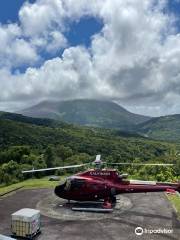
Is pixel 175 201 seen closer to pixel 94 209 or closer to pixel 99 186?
pixel 99 186

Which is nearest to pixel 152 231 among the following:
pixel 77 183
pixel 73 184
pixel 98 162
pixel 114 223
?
pixel 114 223

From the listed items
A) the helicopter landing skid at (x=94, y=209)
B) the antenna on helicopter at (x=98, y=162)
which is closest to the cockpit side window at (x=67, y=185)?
the helicopter landing skid at (x=94, y=209)

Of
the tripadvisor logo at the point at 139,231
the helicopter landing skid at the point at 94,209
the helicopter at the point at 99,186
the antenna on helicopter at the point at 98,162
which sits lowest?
the tripadvisor logo at the point at 139,231

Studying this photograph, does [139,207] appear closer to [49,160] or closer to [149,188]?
[149,188]

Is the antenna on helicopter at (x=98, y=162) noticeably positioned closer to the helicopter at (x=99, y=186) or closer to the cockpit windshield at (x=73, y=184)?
the helicopter at (x=99, y=186)

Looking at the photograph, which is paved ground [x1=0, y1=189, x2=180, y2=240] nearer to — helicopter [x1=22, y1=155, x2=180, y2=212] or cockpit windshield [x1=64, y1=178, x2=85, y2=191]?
helicopter [x1=22, y1=155, x2=180, y2=212]

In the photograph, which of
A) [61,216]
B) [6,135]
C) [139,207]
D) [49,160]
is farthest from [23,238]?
[6,135]

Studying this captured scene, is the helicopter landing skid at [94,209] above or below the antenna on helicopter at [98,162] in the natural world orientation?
below

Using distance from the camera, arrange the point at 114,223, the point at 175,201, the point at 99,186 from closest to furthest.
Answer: the point at 114,223, the point at 99,186, the point at 175,201

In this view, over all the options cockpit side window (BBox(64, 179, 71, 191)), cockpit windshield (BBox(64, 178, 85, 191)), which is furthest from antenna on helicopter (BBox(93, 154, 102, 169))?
cockpit side window (BBox(64, 179, 71, 191))
